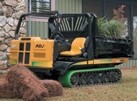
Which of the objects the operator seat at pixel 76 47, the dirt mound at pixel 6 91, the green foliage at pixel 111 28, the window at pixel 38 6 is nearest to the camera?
the dirt mound at pixel 6 91

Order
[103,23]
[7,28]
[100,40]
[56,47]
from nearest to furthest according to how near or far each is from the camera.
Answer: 1. [56,47]
2. [100,40]
3. [7,28]
4. [103,23]

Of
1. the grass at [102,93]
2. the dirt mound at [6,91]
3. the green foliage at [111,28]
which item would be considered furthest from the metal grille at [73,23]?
the green foliage at [111,28]

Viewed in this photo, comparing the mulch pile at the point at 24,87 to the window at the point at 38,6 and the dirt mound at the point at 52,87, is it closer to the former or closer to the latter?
the dirt mound at the point at 52,87

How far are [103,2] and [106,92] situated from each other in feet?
35.7

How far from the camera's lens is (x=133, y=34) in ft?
74.6

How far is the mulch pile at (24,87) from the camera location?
10.4 metres

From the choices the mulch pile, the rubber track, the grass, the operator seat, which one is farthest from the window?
the mulch pile

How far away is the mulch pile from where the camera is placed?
10359mm

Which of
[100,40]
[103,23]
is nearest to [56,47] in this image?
[100,40]

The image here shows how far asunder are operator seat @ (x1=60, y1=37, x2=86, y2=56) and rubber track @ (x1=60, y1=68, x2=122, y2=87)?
0.52 metres

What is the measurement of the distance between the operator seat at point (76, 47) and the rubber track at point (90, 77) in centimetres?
52

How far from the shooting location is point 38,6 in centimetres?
1867

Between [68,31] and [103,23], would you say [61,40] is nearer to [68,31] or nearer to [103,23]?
[68,31]

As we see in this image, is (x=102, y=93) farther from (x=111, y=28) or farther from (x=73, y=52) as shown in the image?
(x=111, y=28)
